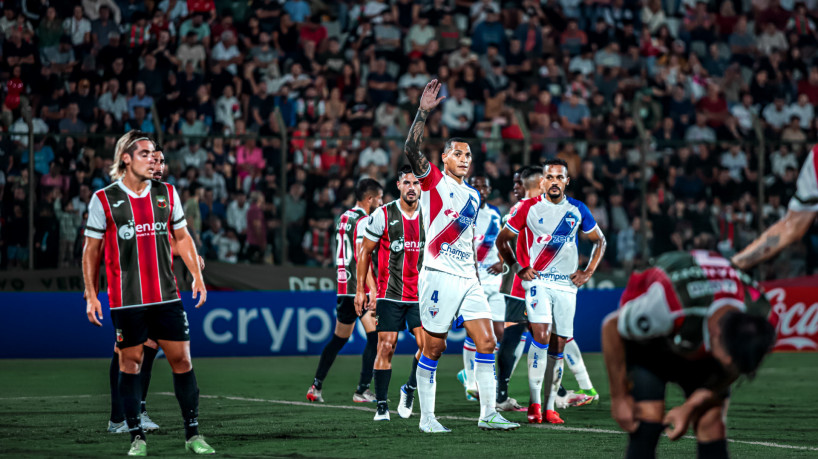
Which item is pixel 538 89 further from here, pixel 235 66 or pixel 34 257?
pixel 34 257

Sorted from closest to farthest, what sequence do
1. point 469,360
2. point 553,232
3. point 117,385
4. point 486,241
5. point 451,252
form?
point 451,252 < point 117,385 < point 553,232 < point 469,360 < point 486,241

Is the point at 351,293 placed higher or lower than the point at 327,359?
higher

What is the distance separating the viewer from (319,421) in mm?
9680

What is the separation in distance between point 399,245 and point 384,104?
9.80 metres

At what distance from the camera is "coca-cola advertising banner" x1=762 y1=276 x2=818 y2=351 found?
17156 mm

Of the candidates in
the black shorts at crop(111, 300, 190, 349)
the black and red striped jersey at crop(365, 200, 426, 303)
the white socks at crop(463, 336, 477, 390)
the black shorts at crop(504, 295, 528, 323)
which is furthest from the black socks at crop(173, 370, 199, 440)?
the white socks at crop(463, 336, 477, 390)

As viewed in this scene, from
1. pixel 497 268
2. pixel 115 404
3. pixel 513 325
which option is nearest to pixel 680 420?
pixel 115 404

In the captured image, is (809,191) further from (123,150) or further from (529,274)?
(529,274)

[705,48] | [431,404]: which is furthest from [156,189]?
[705,48]

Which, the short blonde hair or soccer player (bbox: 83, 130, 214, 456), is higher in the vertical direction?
the short blonde hair

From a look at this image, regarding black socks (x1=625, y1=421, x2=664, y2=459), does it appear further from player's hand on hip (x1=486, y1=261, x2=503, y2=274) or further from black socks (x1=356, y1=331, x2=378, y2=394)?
black socks (x1=356, y1=331, x2=378, y2=394)

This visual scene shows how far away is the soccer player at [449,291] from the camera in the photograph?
29.0ft

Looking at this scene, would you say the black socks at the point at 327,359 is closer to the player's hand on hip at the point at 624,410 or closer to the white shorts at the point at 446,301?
the white shorts at the point at 446,301

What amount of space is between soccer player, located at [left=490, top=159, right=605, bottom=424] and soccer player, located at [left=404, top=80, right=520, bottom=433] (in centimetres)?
91
